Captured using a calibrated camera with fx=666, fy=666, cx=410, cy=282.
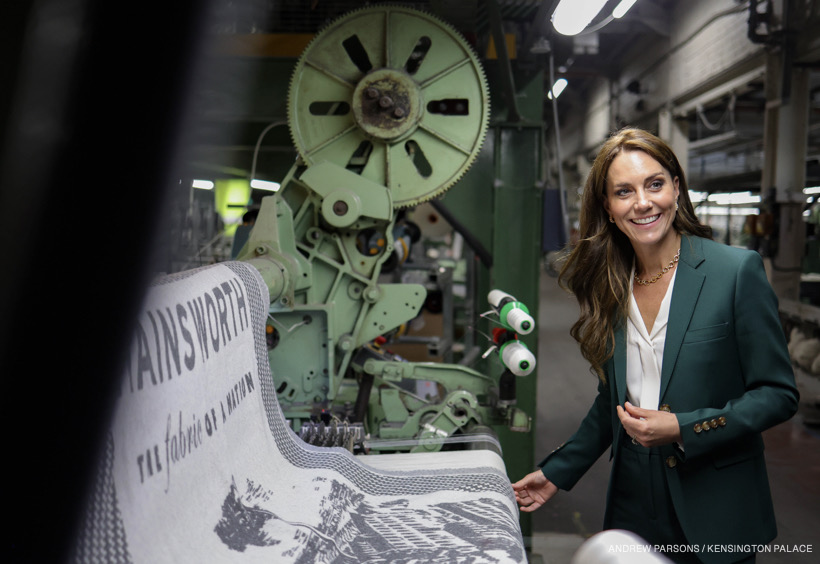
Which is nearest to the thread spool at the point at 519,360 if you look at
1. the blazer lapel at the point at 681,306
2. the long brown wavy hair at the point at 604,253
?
the long brown wavy hair at the point at 604,253

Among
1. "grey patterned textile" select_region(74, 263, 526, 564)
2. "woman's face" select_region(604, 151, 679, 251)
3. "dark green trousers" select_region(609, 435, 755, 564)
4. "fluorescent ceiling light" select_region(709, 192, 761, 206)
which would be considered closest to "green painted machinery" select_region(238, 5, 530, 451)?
"grey patterned textile" select_region(74, 263, 526, 564)

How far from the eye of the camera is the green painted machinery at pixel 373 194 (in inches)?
115

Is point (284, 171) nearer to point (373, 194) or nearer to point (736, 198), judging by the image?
point (373, 194)

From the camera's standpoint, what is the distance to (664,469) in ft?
5.14

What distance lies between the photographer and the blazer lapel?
153 cm

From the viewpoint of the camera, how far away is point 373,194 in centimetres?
299

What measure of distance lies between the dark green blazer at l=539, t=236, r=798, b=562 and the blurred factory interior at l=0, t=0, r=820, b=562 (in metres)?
0.79

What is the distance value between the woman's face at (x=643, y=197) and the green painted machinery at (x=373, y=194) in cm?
148

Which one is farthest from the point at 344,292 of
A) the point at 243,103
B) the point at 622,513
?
the point at 622,513

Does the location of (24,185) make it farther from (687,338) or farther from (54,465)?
(687,338)

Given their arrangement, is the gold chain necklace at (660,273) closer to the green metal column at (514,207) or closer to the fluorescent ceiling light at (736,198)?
the green metal column at (514,207)

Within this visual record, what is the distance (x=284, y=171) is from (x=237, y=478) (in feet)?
12.8

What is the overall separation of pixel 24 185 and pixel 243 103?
3529 millimetres

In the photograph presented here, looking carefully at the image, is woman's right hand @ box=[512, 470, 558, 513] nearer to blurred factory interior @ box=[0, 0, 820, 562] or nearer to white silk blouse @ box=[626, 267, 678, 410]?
white silk blouse @ box=[626, 267, 678, 410]
